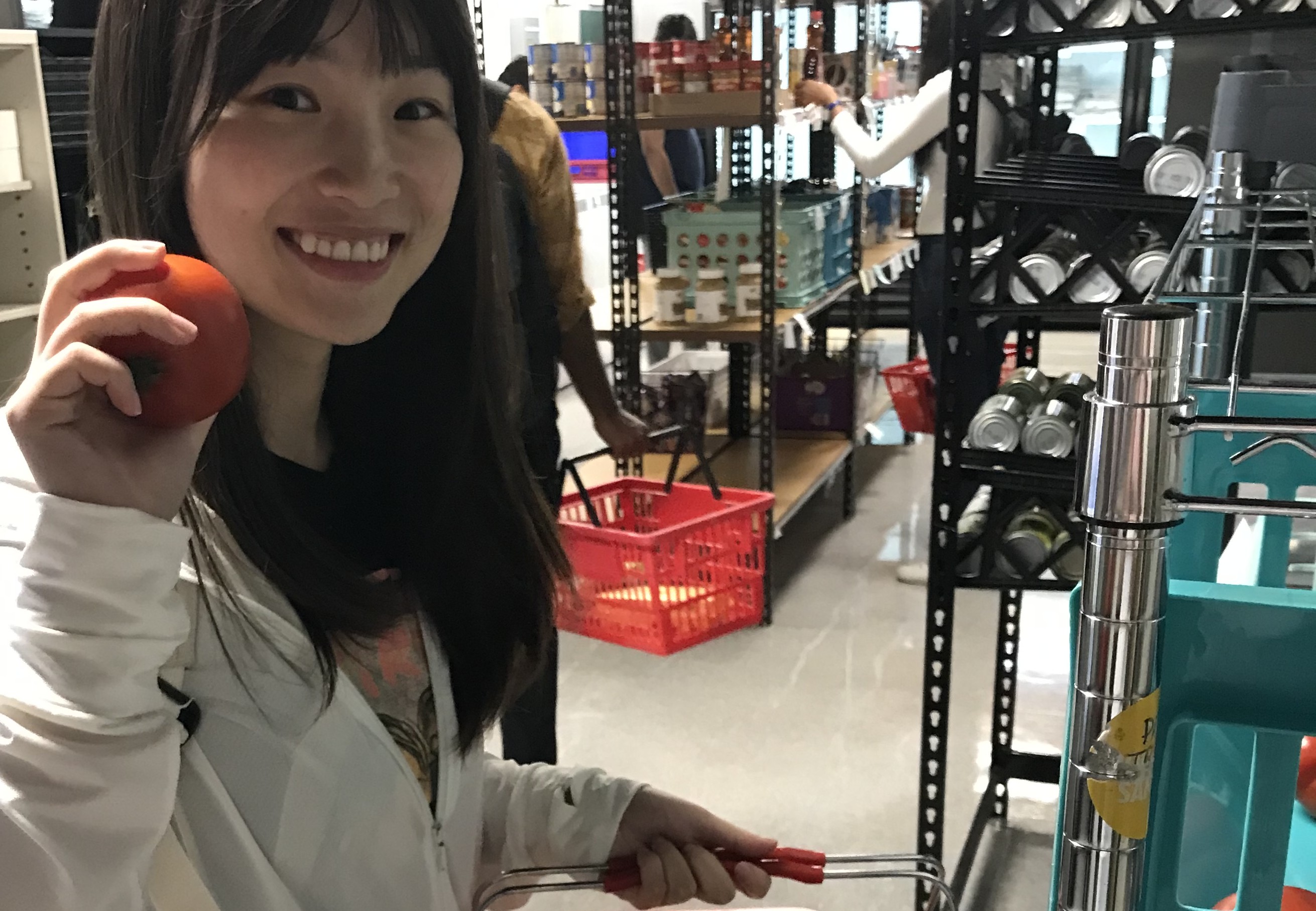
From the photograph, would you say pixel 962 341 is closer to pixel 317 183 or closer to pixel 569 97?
pixel 317 183

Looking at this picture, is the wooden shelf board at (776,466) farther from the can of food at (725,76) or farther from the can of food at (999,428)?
the can of food at (999,428)

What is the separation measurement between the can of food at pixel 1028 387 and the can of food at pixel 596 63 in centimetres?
208

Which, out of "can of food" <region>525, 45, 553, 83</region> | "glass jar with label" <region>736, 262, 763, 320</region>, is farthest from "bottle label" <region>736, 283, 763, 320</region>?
"can of food" <region>525, 45, 553, 83</region>

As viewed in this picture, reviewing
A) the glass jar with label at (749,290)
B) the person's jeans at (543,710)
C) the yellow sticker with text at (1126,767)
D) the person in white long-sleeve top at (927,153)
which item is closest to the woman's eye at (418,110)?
the yellow sticker with text at (1126,767)

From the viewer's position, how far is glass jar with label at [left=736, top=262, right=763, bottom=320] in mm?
3775

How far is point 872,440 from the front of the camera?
6000mm

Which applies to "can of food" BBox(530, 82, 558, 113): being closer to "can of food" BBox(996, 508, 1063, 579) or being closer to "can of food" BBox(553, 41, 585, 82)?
"can of food" BBox(553, 41, 585, 82)

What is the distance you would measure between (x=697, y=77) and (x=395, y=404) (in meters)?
2.78

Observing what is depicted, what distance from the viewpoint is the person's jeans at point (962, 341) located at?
1.85 metres

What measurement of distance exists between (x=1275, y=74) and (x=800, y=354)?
12.0 feet

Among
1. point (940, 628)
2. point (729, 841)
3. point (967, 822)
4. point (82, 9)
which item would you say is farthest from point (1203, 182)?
point (82, 9)

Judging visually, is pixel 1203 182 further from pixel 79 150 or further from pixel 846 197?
pixel 79 150

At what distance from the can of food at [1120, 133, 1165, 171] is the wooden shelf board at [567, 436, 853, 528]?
7.06 ft

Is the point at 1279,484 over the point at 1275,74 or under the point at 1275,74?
under
